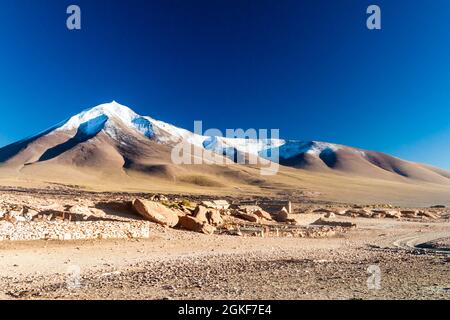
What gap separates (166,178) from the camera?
461 ft

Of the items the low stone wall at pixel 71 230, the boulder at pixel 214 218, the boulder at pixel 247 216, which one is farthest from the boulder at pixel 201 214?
the low stone wall at pixel 71 230

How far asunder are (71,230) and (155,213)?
21.5ft

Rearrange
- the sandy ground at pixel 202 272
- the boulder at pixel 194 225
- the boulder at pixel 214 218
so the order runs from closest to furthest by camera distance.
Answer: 1. the sandy ground at pixel 202 272
2. the boulder at pixel 194 225
3. the boulder at pixel 214 218

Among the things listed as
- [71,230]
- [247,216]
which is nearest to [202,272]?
[71,230]

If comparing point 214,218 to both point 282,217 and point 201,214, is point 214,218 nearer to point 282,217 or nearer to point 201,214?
point 201,214

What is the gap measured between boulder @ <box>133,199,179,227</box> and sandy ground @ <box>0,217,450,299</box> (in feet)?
13.0

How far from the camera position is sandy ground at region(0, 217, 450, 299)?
9.97m

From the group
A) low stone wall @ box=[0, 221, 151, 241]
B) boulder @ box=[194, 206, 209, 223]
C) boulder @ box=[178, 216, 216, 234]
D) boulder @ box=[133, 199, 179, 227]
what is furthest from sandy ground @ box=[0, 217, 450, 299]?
boulder @ box=[194, 206, 209, 223]

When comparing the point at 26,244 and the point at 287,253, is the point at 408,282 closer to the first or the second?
the point at 287,253

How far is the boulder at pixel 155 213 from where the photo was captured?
25.7m

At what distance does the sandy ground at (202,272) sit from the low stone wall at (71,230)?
1.83ft

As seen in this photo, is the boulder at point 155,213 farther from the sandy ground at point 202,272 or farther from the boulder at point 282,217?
the boulder at point 282,217
